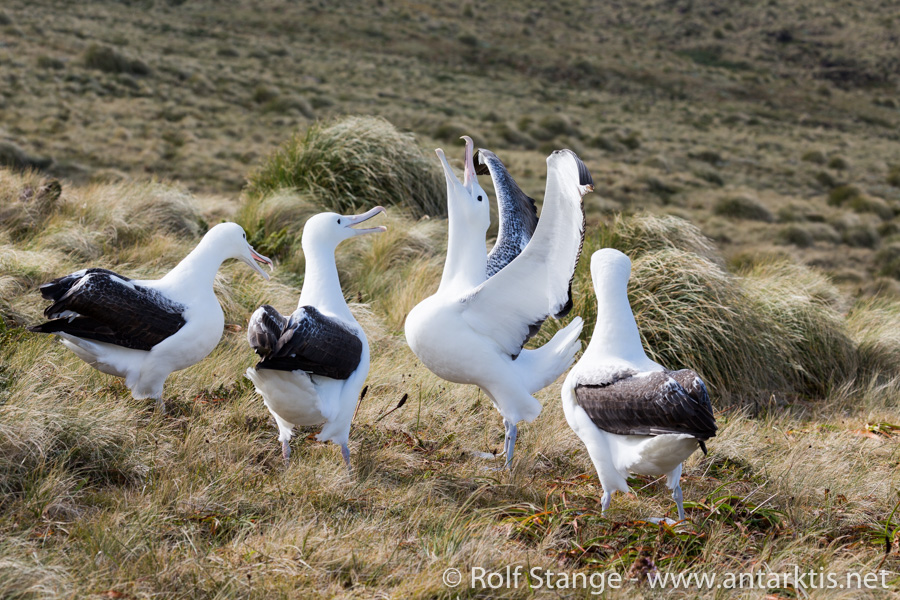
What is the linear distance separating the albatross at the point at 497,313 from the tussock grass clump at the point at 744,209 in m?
19.2

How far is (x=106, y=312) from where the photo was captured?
12.9 feet

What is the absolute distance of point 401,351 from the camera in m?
6.09

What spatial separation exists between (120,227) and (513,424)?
4921 mm

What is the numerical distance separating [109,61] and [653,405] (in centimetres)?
2981

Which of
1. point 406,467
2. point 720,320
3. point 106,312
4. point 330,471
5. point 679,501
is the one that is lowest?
point 406,467

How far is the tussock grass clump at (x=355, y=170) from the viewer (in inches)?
364

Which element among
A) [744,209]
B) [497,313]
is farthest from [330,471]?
[744,209]

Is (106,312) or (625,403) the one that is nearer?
(625,403)

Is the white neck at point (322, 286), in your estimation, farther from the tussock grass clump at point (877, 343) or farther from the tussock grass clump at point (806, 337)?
the tussock grass clump at point (877, 343)

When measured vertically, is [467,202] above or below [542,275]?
above

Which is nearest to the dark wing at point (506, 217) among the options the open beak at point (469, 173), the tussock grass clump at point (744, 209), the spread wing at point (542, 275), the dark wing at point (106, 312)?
the open beak at point (469, 173)

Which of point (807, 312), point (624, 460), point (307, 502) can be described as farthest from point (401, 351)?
point (807, 312)

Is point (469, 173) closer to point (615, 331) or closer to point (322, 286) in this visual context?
point (322, 286)

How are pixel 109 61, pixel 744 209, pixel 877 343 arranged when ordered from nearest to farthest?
1. pixel 877 343
2. pixel 744 209
3. pixel 109 61
